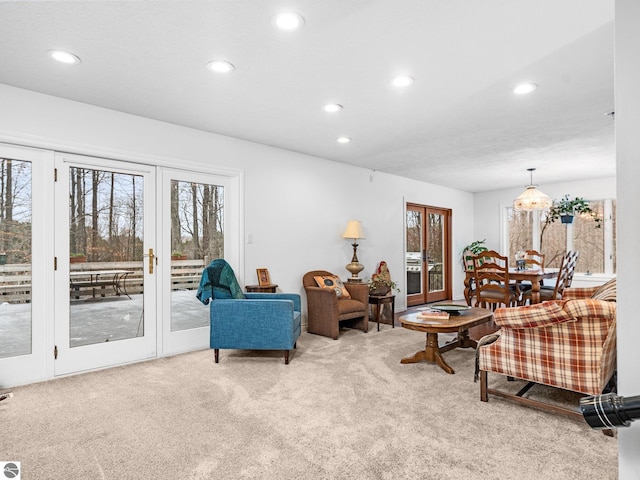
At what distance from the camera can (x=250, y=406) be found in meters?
2.63

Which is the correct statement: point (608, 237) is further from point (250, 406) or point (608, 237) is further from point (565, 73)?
point (250, 406)

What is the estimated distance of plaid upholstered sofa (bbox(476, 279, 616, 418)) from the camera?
219cm

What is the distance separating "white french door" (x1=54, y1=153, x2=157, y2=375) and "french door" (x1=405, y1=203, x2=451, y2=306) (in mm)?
4530

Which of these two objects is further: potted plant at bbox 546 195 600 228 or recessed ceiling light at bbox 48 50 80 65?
potted plant at bbox 546 195 600 228

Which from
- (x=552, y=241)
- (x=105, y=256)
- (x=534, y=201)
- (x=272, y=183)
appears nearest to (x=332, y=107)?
(x=272, y=183)

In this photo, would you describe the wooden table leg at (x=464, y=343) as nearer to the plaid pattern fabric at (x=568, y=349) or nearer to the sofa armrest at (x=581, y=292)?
the sofa armrest at (x=581, y=292)

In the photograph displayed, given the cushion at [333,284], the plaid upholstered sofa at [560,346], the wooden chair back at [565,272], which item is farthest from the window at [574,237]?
the plaid upholstered sofa at [560,346]

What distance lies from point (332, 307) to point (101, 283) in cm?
239

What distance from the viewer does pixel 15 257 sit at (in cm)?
309

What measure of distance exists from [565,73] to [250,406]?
3.26 metres

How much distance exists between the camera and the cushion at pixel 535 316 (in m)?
2.22

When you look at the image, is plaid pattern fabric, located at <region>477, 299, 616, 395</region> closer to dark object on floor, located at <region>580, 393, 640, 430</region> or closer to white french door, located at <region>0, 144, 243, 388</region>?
dark object on floor, located at <region>580, 393, 640, 430</region>

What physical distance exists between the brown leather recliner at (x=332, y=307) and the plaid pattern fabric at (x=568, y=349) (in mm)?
2206

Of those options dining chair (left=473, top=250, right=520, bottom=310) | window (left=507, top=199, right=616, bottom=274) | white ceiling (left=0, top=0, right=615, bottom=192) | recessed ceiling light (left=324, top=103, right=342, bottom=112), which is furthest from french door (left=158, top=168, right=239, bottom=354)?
window (left=507, top=199, right=616, bottom=274)
